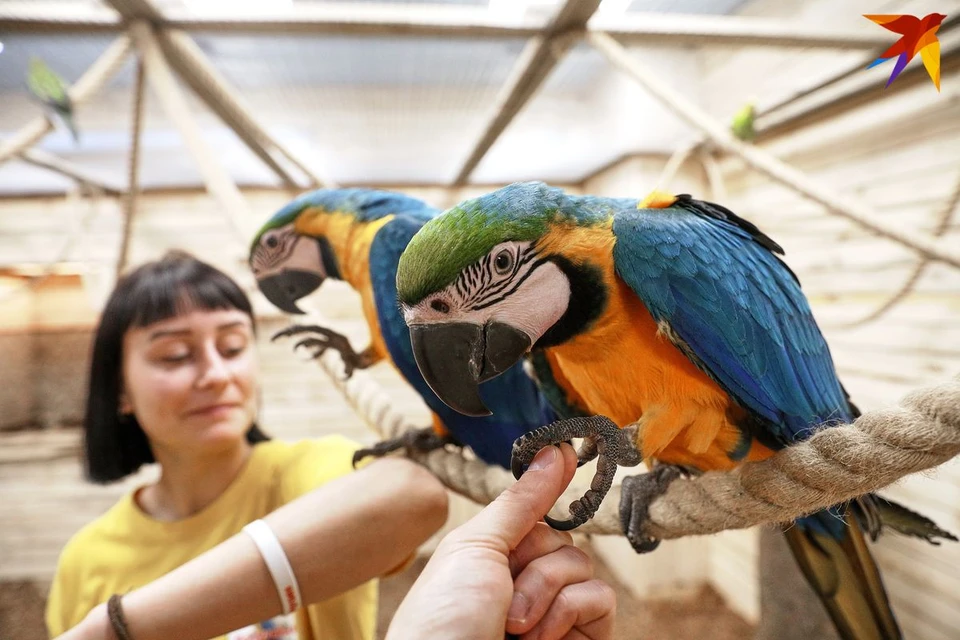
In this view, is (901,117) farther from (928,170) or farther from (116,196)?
(116,196)

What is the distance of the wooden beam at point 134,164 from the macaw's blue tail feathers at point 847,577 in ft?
5.17

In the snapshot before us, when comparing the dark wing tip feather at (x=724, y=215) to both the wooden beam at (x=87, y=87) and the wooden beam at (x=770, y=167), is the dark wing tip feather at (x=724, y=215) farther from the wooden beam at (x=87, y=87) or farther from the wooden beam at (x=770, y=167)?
the wooden beam at (x=87, y=87)

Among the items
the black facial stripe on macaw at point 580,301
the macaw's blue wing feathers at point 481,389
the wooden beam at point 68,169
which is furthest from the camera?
the wooden beam at point 68,169

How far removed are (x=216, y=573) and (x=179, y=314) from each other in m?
0.51

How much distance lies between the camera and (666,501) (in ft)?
1.83

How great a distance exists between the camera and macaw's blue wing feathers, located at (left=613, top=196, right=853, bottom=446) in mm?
467

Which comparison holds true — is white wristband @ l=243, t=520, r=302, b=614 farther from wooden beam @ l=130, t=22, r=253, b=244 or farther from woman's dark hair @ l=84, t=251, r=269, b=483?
wooden beam @ l=130, t=22, r=253, b=244

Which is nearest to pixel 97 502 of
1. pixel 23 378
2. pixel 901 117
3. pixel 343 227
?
pixel 23 378

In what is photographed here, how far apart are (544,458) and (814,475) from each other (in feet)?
0.83

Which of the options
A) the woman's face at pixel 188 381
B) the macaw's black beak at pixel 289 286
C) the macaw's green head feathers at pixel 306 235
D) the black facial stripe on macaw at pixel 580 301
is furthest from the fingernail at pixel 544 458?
the woman's face at pixel 188 381

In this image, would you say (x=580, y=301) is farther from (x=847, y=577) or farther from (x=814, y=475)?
(x=847, y=577)

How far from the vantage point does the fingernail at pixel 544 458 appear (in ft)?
1.46

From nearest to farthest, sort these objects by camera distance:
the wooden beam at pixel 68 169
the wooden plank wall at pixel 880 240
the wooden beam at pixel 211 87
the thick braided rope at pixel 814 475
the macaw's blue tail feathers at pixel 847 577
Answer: the thick braided rope at pixel 814 475
the macaw's blue tail feathers at pixel 847 577
the wooden plank wall at pixel 880 240
the wooden beam at pixel 211 87
the wooden beam at pixel 68 169

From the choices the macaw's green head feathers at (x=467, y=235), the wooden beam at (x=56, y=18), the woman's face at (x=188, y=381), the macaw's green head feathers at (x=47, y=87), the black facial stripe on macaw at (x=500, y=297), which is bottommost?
the black facial stripe on macaw at (x=500, y=297)
